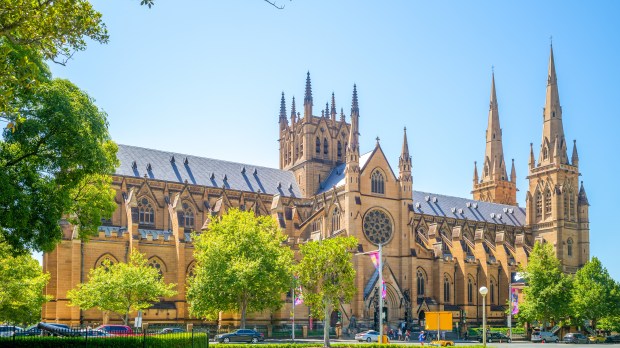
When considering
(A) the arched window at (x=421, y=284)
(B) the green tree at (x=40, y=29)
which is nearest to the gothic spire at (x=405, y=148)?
(A) the arched window at (x=421, y=284)

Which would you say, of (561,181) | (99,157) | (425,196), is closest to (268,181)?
(425,196)

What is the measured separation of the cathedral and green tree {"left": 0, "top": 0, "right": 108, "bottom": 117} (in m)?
44.8

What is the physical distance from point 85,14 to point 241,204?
60758 mm

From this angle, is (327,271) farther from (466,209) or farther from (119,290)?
(466,209)

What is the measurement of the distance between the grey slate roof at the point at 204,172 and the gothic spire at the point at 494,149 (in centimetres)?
4306

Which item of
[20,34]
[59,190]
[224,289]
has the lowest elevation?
[224,289]

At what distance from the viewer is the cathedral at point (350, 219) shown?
66.4 meters

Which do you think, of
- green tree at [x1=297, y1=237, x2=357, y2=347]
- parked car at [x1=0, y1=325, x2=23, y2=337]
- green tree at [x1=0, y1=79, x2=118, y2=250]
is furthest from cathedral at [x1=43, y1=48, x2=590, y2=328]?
green tree at [x1=0, y1=79, x2=118, y2=250]

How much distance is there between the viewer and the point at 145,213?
72438 millimetres

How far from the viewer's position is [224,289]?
56.6 m

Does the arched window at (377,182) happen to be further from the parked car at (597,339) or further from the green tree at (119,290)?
the green tree at (119,290)

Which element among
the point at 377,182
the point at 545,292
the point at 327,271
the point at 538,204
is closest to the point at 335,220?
the point at 377,182

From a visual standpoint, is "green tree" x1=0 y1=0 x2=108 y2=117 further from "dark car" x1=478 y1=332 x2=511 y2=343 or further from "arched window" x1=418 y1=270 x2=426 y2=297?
"arched window" x1=418 y1=270 x2=426 y2=297

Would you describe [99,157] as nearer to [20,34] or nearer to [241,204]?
[20,34]
